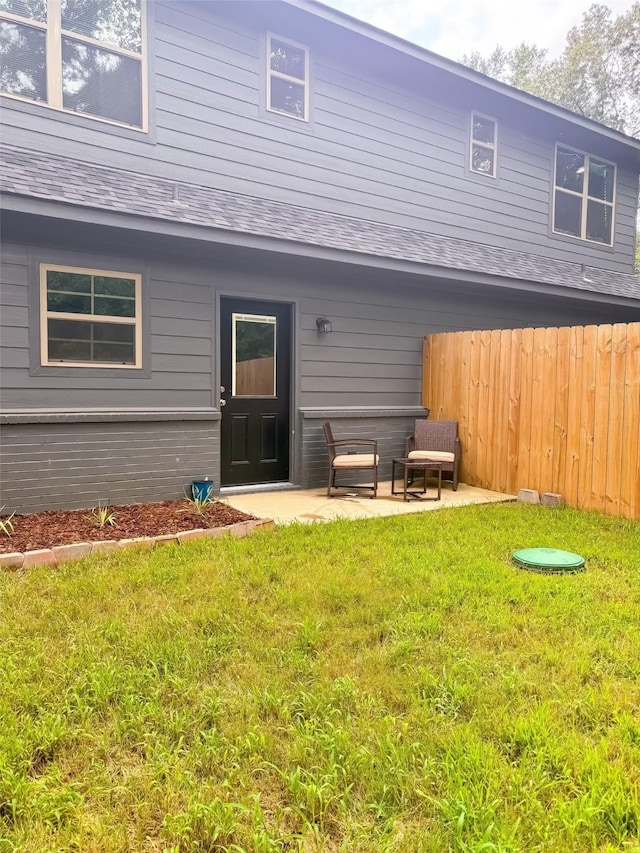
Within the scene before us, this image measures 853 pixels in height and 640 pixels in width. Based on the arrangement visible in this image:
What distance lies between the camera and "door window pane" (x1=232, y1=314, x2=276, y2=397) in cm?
632

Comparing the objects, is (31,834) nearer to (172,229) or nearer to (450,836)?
(450,836)

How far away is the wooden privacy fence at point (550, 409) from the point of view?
5.23 m

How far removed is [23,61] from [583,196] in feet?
29.9

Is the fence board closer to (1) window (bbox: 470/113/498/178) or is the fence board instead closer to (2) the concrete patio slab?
(2) the concrete patio slab

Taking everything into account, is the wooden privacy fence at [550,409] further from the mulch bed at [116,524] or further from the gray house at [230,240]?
the mulch bed at [116,524]

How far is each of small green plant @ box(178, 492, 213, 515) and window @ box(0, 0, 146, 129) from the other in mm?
4061

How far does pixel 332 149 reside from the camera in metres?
7.50

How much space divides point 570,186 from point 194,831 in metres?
11.3

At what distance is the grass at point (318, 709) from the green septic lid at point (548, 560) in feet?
0.50

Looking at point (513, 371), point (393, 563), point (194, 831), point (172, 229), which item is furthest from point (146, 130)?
point (194, 831)

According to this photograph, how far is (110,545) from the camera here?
402 centimetres

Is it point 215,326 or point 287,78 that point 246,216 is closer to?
point 215,326

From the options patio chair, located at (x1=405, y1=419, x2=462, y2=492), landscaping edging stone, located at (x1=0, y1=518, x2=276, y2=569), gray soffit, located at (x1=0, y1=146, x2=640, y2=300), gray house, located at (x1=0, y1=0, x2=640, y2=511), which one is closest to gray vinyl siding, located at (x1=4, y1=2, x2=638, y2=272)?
gray house, located at (x1=0, y1=0, x2=640, y2=511)

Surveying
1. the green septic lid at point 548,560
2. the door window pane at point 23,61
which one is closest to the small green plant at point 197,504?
the green septic lid at point 548,560
